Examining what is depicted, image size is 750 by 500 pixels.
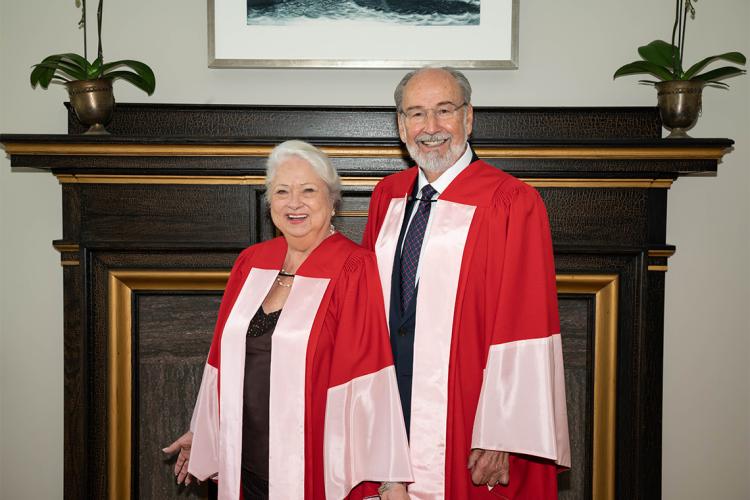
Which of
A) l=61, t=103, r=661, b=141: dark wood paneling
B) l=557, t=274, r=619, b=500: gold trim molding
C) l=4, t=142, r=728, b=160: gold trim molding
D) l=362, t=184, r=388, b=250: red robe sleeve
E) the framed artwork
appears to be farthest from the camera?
the framed artwork

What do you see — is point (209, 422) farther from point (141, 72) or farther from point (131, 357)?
point (141, 72)

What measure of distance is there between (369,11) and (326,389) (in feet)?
5.87

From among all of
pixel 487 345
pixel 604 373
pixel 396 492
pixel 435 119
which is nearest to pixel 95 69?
pixel 435 119

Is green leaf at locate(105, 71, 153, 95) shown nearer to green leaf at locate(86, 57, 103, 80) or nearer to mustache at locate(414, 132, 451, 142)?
green leaf at locate(86, 57, 103, 80)

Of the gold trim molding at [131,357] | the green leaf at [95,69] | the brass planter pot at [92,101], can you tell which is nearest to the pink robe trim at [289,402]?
the gold trim molding at [131,357]

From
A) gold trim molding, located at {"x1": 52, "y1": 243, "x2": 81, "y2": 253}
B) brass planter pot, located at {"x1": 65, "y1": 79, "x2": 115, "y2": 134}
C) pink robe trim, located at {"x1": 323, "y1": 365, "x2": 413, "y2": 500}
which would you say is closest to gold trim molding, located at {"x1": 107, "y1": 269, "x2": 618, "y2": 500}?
gold trim molding, located at {"x1": 52, "y1": 243, "x2": 81, "y2": 253}

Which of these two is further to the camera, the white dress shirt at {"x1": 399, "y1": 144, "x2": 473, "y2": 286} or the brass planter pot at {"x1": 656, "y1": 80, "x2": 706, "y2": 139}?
the brass planter pot at {"x1": 656, "y1": 80, "x2": 706, "y2": 139}

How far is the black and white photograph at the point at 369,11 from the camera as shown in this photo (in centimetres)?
284

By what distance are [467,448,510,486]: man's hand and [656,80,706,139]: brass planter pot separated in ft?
4.98

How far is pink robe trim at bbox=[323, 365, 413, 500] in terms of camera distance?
1740 mm

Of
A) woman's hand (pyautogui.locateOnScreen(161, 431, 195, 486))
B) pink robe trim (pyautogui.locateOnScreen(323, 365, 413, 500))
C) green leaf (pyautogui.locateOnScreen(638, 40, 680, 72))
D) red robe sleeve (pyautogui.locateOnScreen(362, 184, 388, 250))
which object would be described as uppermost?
green leaf (pyautogui.locateOnScreen(638, 40, 680, 72))

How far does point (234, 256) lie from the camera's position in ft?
8.54

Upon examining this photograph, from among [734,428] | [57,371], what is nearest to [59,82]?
[57,371]

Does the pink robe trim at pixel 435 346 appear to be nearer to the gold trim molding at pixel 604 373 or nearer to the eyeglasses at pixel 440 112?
the eyeglasses at pixel 440 112
